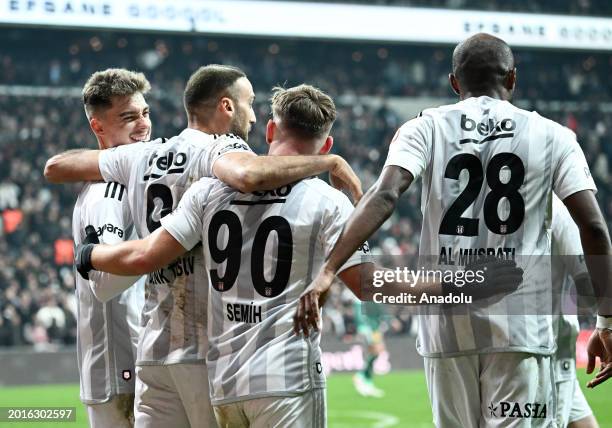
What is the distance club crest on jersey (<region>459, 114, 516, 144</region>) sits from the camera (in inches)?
146

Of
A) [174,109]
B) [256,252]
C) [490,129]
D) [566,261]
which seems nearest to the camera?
[256,252]

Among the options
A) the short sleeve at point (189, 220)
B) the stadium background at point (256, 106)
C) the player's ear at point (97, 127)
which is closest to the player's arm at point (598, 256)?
the short sleeve at point (189, 220)

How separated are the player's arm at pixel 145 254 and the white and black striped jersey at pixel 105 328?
0.76m

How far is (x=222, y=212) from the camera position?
3.59 meters

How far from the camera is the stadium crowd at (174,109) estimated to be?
2028 cm

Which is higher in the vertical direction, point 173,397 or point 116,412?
point 173,397

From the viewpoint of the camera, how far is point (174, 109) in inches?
1064

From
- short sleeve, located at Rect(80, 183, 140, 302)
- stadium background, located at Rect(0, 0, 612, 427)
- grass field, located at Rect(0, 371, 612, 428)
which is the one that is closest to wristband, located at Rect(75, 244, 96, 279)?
short sleeve, located at Rect(80, 183, 140, 302)

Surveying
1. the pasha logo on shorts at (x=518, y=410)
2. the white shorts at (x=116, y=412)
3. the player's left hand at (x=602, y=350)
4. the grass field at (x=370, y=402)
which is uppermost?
the player's left hand at (x=602, y=350)

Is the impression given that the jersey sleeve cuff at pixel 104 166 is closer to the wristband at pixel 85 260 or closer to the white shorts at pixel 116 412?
the wristband at pixel 85 260

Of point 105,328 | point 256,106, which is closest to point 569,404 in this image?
point 105,328

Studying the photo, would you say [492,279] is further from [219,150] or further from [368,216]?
[219,150]

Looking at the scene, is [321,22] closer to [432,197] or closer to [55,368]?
[55,368]

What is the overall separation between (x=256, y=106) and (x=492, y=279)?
81.8 ft
